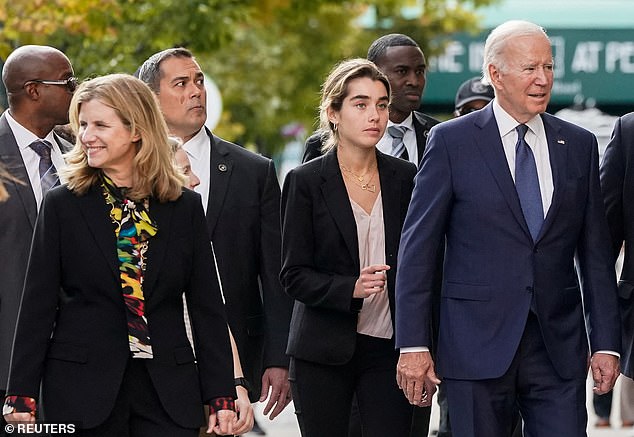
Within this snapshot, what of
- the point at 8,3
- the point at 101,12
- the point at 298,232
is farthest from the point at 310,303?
the point at 101,12

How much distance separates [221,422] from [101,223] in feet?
2.87

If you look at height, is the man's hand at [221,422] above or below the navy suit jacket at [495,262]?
below

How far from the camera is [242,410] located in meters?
6.46

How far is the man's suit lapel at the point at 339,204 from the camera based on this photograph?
7.55 m

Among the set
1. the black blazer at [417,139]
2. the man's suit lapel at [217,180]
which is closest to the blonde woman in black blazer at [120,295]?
the man's suit lapel at [217,180]

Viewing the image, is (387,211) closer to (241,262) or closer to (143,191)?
(241,262)

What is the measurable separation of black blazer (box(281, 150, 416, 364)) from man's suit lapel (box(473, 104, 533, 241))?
0.68 m

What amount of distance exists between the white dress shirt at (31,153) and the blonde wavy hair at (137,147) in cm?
128

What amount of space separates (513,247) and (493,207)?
0.19 m

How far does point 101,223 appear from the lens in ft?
20.2

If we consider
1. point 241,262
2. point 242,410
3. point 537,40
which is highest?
point 537,40

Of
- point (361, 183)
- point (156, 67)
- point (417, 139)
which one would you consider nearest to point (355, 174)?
point (361, 183)

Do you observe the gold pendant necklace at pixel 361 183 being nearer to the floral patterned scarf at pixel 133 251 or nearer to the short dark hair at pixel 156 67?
the short dark hair at pixel 156 67

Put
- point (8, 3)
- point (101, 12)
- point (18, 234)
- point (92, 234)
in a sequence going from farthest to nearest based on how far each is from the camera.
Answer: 1. point (101, 12)
2. point (8, 3)
3. point (18, 234)
4. point (92, 234)
